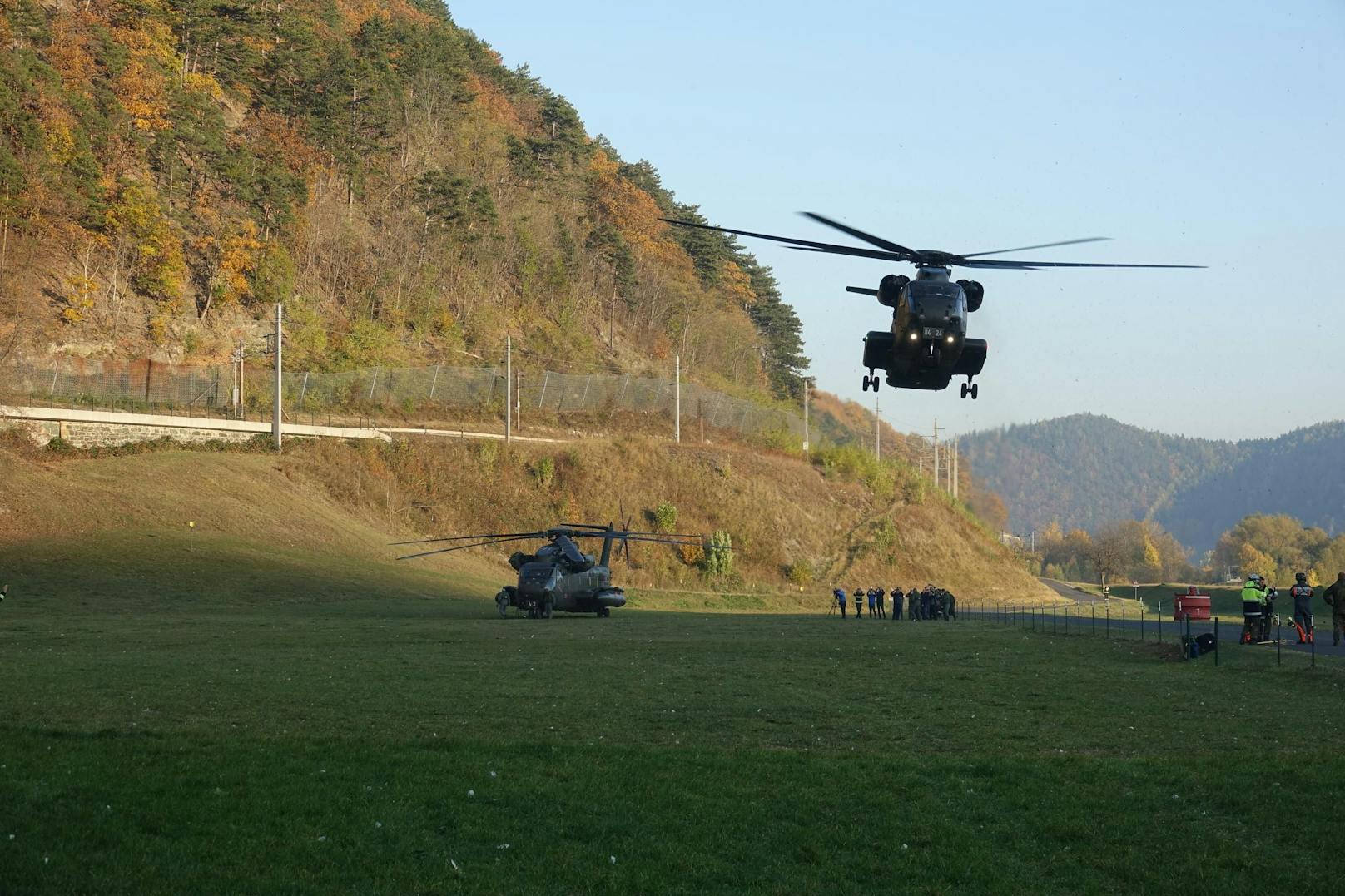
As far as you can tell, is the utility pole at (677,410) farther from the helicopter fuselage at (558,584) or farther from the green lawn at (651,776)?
the green lawn at (651,776)

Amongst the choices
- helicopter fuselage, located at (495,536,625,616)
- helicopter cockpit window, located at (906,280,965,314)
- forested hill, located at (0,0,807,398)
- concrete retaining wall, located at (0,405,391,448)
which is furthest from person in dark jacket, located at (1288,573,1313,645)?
forested hill, located at (0,0,807,398)

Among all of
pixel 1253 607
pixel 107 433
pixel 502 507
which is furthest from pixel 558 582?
pixel 502 507

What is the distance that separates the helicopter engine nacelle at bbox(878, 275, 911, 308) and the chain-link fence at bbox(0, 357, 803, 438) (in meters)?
58.3

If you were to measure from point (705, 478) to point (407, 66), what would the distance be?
5451cm

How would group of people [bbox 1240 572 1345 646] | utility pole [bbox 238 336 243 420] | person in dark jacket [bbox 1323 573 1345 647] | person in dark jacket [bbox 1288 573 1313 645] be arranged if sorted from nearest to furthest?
person in dark jacket [bbox 1323 573 1345 647] → person in dark jacket [bbox 1288 573 1313 645] → group of people [bbox 1240 572 1345 646] → utility pole [bbox 238 336 243 420]

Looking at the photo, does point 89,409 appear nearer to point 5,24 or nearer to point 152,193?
point 152,193

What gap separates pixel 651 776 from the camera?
15555mm

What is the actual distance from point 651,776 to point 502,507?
74.9 m

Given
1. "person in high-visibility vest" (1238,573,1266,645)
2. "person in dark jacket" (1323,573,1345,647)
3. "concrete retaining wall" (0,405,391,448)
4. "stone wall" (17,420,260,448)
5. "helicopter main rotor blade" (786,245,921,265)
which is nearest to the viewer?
"helicopter main rotor blade" (786,245,921,265)

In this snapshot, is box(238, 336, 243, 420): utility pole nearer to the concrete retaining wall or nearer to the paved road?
the concrete retaining wall

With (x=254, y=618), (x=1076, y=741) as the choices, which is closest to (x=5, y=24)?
(x=254, y=618)

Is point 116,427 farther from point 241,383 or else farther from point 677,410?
point 677,410

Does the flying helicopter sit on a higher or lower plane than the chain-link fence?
lower

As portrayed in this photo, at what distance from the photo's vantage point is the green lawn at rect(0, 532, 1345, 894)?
40.9 feet
